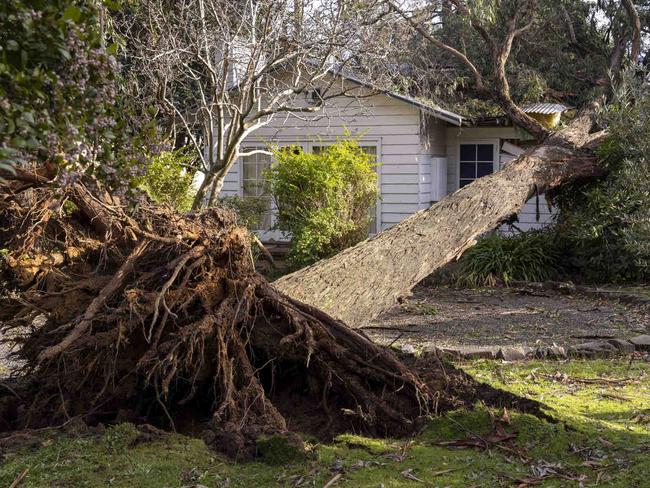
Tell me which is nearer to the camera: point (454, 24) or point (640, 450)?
point (640, 450)

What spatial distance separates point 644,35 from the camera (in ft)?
70.7

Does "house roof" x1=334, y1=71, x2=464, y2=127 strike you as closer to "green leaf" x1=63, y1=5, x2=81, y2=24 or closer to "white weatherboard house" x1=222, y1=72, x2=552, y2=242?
"white weatherboard house" x1=222, y1=72, x2=552, y2=242

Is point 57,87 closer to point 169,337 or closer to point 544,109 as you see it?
point 169,337

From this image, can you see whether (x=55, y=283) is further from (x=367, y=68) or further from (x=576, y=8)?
(x=576, y=8)

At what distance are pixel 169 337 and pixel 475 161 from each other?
14133 mm

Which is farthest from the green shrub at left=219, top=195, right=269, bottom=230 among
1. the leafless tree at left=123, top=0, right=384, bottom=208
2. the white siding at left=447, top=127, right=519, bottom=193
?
the white siding at left=447, top=127, right=519, bottom=193

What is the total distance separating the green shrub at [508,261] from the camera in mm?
13836

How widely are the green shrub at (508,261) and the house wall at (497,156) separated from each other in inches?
92.9

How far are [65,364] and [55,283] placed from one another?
721 mm

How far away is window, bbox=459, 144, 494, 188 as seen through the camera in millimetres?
18672

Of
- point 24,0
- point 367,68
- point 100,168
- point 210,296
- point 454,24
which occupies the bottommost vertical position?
point 210,296

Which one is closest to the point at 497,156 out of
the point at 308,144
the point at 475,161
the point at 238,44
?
the point at 475,161

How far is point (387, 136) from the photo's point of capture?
55.8ft

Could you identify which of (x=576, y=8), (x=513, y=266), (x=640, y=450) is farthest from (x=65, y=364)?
(x=576, y=8)
